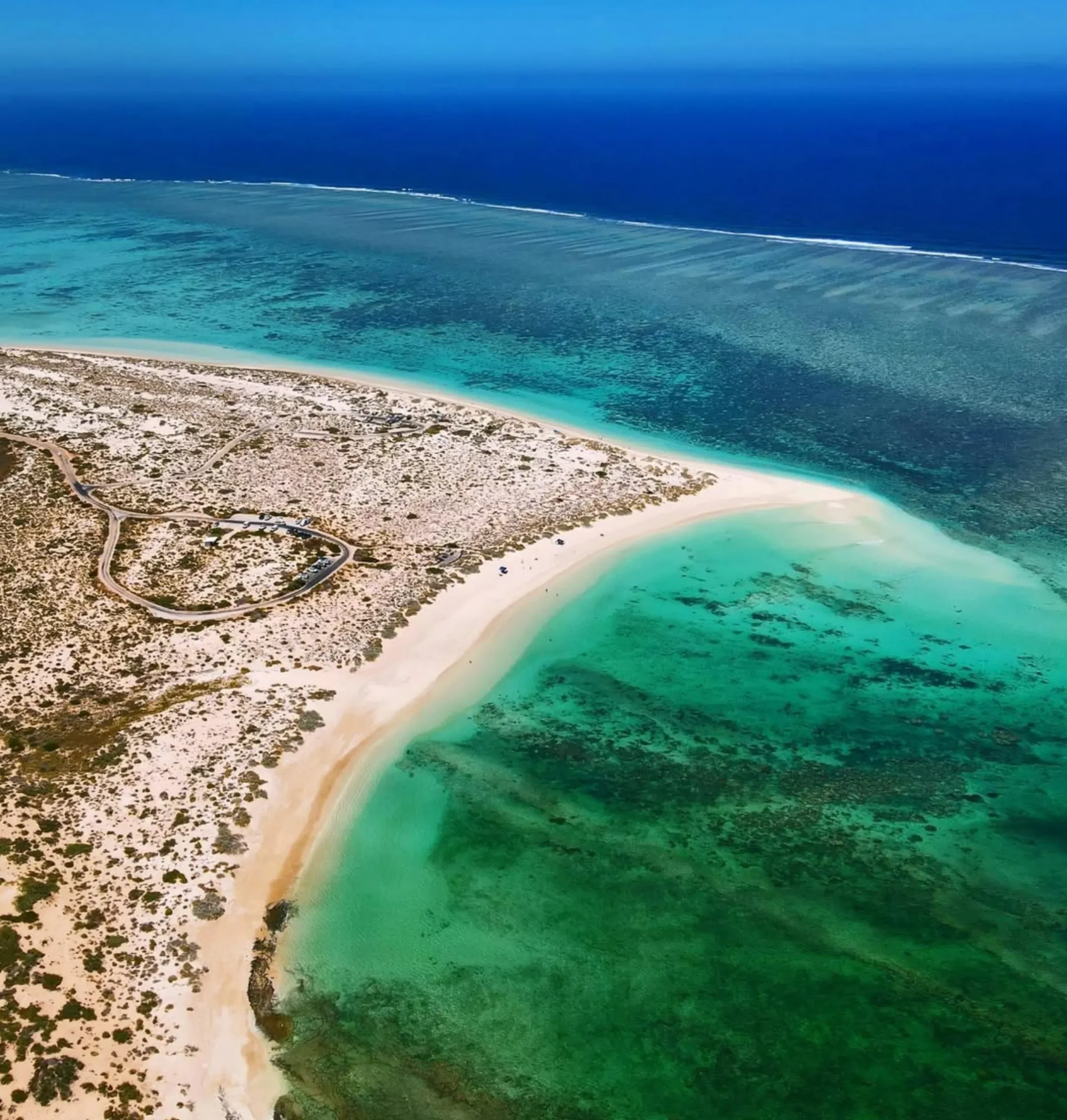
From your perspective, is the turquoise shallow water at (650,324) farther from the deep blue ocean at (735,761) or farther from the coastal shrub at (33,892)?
the coastal shrub at (33,892)

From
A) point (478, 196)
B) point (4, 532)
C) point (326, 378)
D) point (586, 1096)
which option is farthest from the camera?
point (478, 196)

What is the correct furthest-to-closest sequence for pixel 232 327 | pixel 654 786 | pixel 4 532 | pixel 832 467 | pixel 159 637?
1. pixel 232 327
2. pixel 832 467
3. pixel 4 532
4. pixel 159 637
5. pixel 654 786

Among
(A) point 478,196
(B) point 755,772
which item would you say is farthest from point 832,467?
(A) point 478,196

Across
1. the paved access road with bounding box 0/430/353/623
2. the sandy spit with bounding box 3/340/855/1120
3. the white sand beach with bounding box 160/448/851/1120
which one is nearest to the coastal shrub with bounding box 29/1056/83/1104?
the sandy spit with bounding box 3/340/855/1120

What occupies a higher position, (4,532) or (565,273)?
(565,273)

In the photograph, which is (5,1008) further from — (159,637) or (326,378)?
(326,378)

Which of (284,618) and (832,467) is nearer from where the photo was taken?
(284,618)

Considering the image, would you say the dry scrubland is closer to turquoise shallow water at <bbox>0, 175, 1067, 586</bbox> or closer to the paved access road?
the paved access road

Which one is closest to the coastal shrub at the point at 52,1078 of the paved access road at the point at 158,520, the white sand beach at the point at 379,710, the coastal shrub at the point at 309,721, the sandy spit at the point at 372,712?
the sandy spit at the point at 372,712
